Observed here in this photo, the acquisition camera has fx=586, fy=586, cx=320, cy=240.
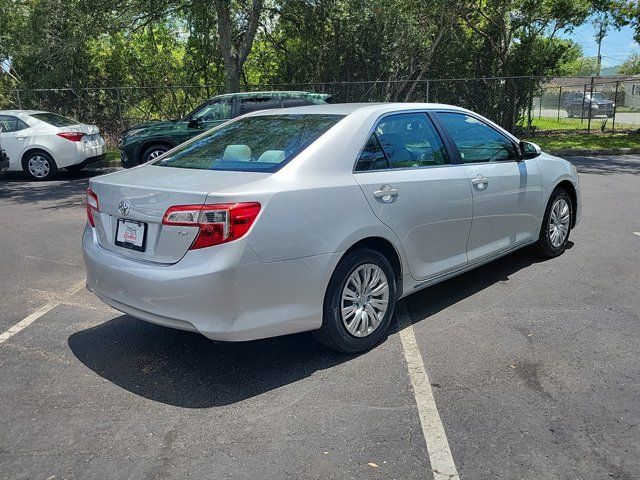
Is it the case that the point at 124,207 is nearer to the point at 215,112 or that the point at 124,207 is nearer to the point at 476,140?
the point at 476,140

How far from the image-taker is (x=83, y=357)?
4078mm

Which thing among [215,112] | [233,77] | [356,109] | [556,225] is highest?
[233,77]

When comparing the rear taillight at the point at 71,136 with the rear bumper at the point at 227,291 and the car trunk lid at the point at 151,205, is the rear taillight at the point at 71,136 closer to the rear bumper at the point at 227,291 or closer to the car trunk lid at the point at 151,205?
the car trunk lid at the point at 151,205

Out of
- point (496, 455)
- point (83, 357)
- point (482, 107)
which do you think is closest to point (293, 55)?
point (482, 107)

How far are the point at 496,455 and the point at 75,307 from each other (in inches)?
145

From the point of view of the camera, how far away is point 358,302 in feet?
13.1

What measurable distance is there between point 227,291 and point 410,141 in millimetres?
2023

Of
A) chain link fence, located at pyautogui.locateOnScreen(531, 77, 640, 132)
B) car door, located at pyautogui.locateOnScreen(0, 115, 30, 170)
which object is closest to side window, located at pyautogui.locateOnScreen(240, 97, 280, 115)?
car door, located at pyautogui.locateOnScreen(0, 115, 30, 170)

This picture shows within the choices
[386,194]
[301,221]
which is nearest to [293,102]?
[386,194]

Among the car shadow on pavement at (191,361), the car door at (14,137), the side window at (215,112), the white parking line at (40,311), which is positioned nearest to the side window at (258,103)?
the side window at (215,112)

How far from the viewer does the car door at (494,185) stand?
490 centimetres

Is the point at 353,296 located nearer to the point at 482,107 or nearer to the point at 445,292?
the point at 445,292

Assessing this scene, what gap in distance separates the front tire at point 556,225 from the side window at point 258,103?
23.7ft

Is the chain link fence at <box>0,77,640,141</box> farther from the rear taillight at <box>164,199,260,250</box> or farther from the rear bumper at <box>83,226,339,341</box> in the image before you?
the rear taillight at <box>164,199,260,250</box>
